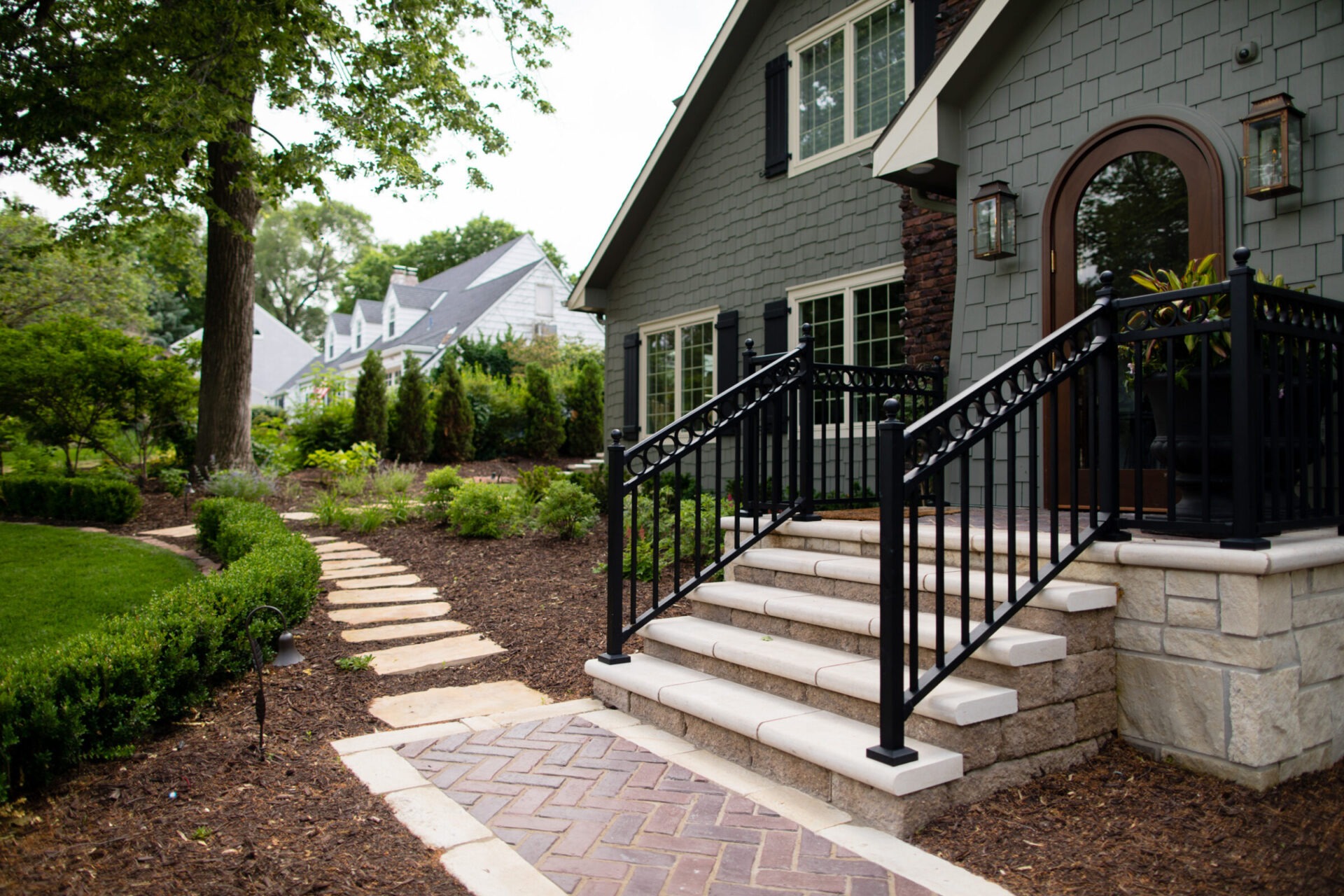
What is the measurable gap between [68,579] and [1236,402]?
7.35 metres

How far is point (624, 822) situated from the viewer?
2.59 meters

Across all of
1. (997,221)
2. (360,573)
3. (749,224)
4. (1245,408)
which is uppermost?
(749,224)

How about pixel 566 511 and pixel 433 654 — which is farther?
pixel 566 511

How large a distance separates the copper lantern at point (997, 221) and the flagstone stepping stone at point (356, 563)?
5136 millimetres

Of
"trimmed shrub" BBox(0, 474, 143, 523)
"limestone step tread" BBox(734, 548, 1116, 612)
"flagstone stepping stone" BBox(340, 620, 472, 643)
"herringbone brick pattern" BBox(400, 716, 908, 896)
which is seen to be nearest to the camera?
"herringbone brick pattern" BBox(400, 716, 908, 896)

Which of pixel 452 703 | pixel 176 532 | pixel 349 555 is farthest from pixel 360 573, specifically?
pixel 176 532

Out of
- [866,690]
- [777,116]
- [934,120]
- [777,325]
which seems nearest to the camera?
[866,690]

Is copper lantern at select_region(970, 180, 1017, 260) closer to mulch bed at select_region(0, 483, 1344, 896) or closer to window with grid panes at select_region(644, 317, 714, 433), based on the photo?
mulch bed at select_region(0, 483, 1344, 896)

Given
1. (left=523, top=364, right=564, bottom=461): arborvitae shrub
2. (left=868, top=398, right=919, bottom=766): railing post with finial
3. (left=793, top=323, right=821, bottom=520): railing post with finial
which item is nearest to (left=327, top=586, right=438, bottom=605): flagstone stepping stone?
(left=793, top=323, right=821, bottom=520): railing post with finial

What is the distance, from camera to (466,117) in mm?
10648

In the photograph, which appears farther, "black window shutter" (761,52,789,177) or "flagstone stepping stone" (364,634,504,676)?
"black window shutter" (761,52,789,177)

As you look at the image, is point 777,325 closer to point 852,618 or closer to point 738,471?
point 738,471

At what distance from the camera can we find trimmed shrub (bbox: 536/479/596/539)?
24.8 ft

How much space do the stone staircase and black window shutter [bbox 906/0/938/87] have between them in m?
4.77
